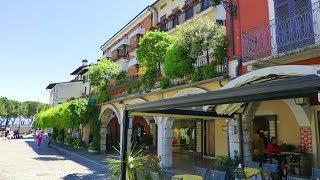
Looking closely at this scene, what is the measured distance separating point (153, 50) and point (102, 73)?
8.11 meters

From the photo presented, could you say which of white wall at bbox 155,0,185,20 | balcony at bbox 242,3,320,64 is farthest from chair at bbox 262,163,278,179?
white wall at bbox 155,0,185,20

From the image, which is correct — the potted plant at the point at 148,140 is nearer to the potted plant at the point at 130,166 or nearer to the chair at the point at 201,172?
the chair at the point at 201,172

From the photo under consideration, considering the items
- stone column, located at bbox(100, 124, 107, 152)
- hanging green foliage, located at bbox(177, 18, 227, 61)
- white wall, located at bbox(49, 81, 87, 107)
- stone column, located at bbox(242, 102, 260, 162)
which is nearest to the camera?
stone column, located at bbox(242, 102, 260, 162)

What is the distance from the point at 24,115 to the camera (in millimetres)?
85812

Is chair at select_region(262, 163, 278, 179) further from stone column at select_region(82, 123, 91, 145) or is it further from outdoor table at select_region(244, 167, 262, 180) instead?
stone column at select_region(82, 123, 91, 145)

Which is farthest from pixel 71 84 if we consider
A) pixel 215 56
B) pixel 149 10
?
pixel 215 56

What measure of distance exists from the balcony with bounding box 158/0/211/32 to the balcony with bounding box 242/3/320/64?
7.83m

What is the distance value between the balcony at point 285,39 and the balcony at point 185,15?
7833mm

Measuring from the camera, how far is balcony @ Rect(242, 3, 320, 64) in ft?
30.5

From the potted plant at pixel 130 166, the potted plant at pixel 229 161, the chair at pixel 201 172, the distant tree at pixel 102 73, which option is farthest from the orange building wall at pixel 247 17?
the distant tree at pixel 102 73

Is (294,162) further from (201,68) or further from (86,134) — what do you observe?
(86,134)

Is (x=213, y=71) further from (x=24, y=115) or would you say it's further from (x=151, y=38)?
(x=24, y=115)

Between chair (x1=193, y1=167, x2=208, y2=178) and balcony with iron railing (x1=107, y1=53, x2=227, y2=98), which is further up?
balcony with iron railing (x1=107, y1=53, x2=227, y2=98)

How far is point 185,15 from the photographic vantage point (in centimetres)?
2088
